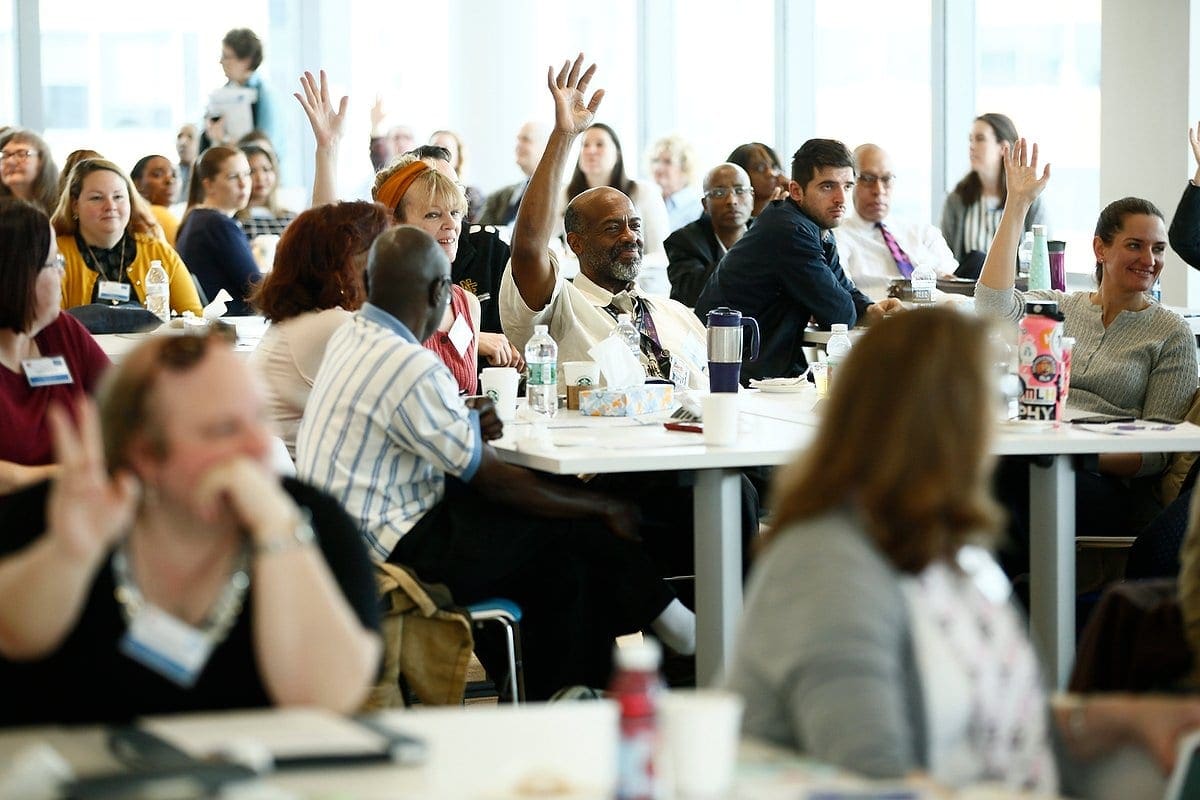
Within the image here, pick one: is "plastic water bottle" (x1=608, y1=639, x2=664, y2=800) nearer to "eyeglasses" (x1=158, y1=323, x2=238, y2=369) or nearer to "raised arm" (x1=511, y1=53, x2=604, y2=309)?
"eyeglasses" (x1=158, y1=323, x2=238, y2=369)

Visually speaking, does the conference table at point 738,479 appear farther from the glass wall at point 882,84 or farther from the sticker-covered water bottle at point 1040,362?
the glass wall at point 882,84

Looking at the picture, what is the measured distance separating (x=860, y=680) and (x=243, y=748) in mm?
622

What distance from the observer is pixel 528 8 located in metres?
12.1

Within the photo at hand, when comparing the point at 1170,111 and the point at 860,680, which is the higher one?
the point at 1170,111

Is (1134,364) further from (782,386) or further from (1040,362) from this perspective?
(782,386)

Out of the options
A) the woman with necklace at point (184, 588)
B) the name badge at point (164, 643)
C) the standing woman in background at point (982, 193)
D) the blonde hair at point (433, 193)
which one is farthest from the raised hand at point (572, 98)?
the standing woman in background at point (982, 193)

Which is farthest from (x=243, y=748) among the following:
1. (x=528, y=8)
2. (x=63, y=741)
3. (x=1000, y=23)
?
(x=528, y=8)

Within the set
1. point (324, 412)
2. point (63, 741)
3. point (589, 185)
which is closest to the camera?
point (63, 741)

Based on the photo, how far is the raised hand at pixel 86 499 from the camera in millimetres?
1709

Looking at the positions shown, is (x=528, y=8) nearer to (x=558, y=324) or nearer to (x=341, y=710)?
(x=558, y=324)

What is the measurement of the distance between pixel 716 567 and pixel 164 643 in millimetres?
1973

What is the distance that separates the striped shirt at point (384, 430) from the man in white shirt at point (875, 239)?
435 centimetres

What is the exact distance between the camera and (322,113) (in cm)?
588

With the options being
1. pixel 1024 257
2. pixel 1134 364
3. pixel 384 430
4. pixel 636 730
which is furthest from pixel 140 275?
pixel 636 730
